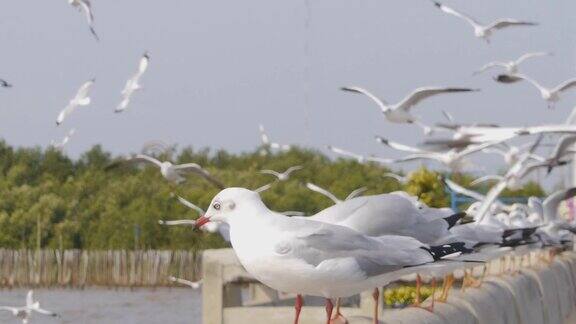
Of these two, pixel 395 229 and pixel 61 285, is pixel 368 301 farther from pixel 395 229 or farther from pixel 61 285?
pixel 61 285

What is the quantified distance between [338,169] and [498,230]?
3824 cm

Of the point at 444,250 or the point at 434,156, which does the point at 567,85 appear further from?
the point at 444,250

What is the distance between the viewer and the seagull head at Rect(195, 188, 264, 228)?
6.43 metres

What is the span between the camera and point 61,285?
148 feet

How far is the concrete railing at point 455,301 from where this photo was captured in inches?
333

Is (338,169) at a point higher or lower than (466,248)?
higher

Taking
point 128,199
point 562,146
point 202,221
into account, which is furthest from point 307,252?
point 128,199

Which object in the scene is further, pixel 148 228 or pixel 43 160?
pixel 43 160

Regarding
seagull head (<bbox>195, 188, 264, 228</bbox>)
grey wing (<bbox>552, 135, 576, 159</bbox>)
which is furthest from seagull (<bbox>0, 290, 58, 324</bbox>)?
seagull head (<bbox>195, 188, 264, 228</bbox>)

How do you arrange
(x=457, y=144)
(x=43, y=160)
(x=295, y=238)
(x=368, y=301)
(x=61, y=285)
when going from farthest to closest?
(x=43, y=160), (x=61, y=285), (x=368, y=301), (x=457, y=144), (x=295, y=238)

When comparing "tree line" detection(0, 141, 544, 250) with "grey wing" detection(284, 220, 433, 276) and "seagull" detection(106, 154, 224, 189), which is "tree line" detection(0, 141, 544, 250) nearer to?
"seagull" detection(106, 154, 224, 189)

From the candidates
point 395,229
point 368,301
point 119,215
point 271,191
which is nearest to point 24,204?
point 119,215

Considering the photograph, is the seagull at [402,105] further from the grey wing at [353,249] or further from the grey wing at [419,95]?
the grey wing at [353,249]

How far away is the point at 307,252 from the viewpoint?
259 inches
